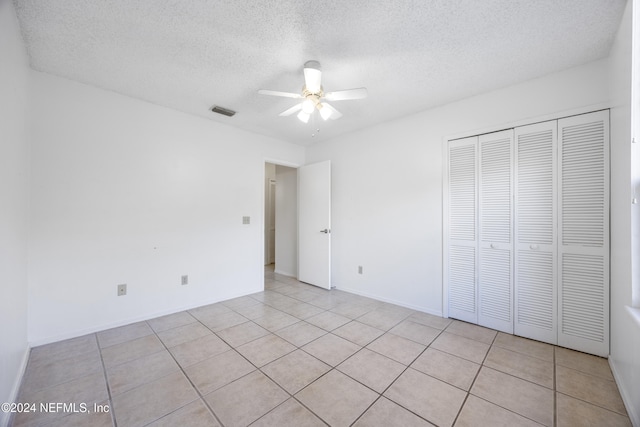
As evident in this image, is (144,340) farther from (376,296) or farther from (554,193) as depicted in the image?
(554,193)

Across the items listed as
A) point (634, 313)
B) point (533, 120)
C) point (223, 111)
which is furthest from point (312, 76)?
point (634, 313)

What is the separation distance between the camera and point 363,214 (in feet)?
12.3

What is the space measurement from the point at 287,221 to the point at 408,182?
2.66 m

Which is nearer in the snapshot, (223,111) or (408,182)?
(223,111)

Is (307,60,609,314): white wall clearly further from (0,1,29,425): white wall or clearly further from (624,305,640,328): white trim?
(0,1,29,425): white wall

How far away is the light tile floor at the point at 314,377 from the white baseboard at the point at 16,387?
1.9 inches

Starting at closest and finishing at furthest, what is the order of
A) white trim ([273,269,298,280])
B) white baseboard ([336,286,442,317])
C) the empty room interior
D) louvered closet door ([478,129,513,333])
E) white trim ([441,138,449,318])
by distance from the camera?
the empty room interior, louvered closet door ([478,129,513,333]), white trim ([441,138,449,318]), white baseboard ([336,286,442,317]), white trim ([273,269,298,280])

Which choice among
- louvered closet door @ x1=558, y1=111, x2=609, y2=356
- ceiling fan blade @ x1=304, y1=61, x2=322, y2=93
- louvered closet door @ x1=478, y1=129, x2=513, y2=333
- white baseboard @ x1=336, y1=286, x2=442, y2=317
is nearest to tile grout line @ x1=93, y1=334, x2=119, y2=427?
ceiling fan blade @ x1=304, y1=61, x2=322, y2=93

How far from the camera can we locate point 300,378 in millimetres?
1848

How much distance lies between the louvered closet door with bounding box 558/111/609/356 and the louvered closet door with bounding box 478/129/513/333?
1.24ft

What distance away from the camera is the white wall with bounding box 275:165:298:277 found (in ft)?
16.3

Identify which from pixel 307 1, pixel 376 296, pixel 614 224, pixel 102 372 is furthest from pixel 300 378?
pixel 614 224

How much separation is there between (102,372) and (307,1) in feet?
9.96

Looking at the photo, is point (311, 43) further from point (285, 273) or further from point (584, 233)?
point (285, 273)
